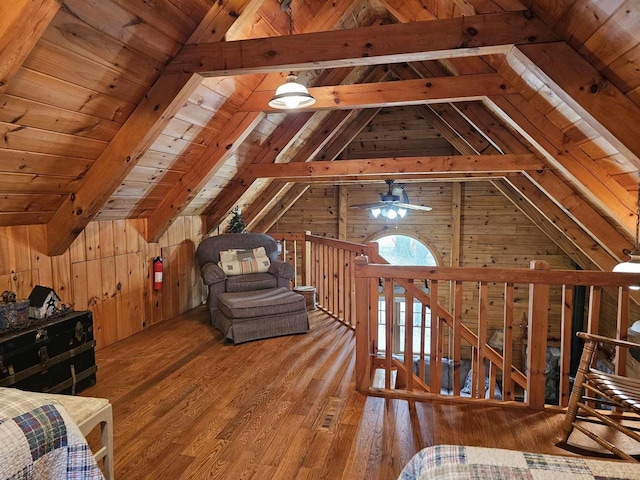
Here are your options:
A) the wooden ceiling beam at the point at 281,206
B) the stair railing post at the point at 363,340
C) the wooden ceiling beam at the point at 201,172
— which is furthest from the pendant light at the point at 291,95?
the wooden ceiling beam at the point at 281,206

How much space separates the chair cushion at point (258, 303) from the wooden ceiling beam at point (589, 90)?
2.92 meters

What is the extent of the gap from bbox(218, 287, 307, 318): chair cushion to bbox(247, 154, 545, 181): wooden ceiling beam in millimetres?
1452

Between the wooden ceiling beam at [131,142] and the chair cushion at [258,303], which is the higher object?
the wooden ceiling beam at [131,142]

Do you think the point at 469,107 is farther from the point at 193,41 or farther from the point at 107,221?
the point at 107,221

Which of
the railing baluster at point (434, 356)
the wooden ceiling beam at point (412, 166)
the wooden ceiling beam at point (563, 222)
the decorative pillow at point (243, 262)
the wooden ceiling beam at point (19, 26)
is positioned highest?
the wooden ceiling beam at point (19, 26)

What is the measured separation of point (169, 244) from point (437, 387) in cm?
341

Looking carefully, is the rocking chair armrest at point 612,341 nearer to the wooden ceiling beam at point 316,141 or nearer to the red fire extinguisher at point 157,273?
the red fire extinguisher at point 157,273

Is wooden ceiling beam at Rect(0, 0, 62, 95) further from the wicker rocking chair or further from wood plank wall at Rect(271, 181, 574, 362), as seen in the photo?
wood plank wall at Rect(271, 181, 574, 362)

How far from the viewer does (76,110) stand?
→ 2.46 metres

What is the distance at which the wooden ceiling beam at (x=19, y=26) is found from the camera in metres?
1.68

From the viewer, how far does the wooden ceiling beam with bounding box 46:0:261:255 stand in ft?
8.72

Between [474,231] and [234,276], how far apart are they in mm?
4350

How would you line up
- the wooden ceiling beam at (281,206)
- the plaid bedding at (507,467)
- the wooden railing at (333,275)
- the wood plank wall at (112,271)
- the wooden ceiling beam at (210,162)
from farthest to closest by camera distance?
the wooden ceiling beam at (281,206)
the wooden railing at (333,275)
the wooden ceiling beam at (210,162)
the wood plank wall at (112,271)
the plaid bedding at (507,467)

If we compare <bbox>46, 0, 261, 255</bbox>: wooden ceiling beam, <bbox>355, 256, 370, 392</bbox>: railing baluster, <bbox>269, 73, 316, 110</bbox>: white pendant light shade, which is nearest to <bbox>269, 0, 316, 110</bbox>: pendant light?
<bbox>269, 73, 316, 110</bbox>: white pendant light shade
